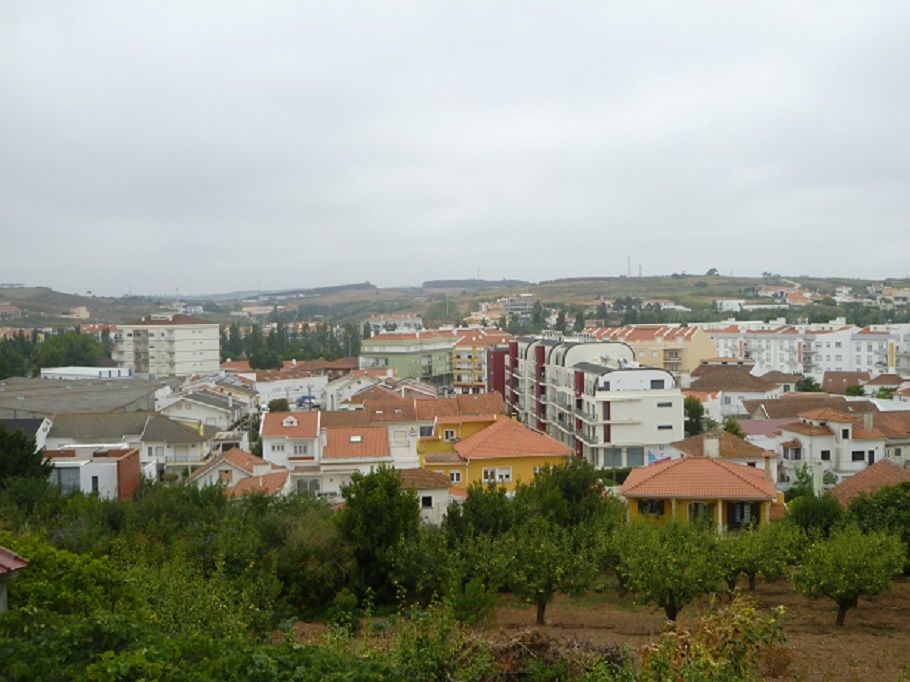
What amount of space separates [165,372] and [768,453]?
62.0 m

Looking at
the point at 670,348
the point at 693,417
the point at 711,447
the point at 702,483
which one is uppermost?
the point at 670,348

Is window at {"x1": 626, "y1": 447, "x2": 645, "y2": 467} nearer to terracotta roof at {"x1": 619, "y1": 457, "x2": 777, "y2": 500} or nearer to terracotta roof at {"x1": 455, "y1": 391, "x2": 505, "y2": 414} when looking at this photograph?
terracotta roof at {"x1": 455, "y1": 391, "x2": 505, "y2": 414}

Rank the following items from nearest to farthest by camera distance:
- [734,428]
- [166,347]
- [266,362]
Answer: [734,428]
[266,362]
[166,347]

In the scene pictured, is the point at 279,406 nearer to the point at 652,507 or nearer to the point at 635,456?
Result: the point at 635,456

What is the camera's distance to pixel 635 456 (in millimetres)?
36375

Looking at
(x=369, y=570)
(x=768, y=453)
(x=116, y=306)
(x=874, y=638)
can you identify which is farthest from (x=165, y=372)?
(x=116, y=306)

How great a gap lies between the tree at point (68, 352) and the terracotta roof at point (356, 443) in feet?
183

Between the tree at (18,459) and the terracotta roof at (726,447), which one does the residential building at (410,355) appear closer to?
the terracotta roof at (726,447)

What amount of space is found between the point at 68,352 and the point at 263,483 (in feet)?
196

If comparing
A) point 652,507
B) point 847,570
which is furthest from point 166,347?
point 847,570

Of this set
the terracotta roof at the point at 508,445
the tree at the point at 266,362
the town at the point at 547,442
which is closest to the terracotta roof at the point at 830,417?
the town at the point at 547,442

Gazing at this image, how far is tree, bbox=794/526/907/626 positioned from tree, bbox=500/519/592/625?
143 inches

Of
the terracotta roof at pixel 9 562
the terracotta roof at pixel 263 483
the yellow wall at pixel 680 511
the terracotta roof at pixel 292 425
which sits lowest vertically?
the yellow wall at pixel 680 511

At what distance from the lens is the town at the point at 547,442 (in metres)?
19.0
